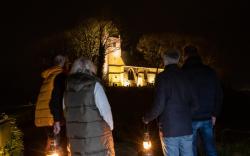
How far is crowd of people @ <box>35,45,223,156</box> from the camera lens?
6113 millimetres

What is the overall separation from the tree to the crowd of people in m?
40.0

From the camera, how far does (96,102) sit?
609 centimetres

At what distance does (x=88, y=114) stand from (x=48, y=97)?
1.59 metres

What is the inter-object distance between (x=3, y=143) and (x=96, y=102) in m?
2.72

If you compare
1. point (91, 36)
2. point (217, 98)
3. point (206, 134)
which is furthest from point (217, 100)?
point (91, 36)

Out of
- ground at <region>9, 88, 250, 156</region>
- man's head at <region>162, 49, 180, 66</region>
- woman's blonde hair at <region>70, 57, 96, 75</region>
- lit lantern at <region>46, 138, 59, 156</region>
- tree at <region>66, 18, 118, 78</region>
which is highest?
tree at <region>66, 18, 118, 78</region>

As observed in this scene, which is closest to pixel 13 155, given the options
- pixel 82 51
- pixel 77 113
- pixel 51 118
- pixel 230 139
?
pixel 51 118

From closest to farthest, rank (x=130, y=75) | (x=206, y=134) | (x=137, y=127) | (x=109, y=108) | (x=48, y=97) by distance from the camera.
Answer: (x=109, y=108), (x=48, y=97), (x=206, y=134), (x=137, y=127), (x=130, y=75)

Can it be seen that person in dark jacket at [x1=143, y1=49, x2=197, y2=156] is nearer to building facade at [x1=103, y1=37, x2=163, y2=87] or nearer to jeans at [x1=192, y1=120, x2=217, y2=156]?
jeans at [x1=192, y1=120, x2=217, y2=156]

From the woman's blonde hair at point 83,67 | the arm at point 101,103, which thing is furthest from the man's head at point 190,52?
the arm at point 101,103

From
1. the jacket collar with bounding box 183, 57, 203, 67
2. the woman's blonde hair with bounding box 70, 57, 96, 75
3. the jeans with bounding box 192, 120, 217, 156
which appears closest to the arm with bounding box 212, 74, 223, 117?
the jeans with bounding box 192, 120, 217, 156

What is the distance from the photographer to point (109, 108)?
6191mm

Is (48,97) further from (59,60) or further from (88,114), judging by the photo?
(88,114)

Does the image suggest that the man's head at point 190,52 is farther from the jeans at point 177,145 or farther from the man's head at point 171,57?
the jeans at point 177,145
